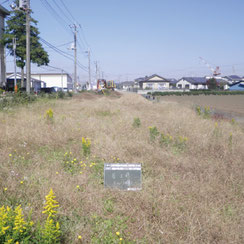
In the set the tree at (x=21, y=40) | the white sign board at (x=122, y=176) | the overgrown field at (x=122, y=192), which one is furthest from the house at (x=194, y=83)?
the white sign board at (x=122, y=176)

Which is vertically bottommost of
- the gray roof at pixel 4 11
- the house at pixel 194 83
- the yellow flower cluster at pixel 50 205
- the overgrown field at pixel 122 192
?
the overgrown field at pixel 122 192

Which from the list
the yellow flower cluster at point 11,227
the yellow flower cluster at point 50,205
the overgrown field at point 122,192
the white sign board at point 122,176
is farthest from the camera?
the white sign board at point 122,176

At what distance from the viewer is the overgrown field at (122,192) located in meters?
2.38

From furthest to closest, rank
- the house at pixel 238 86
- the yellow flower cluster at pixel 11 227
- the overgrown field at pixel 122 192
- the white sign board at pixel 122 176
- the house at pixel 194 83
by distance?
the house at pixel 194 83 → the house at pixel 238 86 → the white sign board at pixel 122 176 → the overgrown field at pixel 122 192 → the yellow flower cluster at pixel 11 227

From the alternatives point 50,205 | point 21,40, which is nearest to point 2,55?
point 21,40

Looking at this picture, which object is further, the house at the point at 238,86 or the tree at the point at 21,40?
the house at the point at 238,86

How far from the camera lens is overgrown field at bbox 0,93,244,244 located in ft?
7.82

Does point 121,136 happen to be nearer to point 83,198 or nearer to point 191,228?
point 83,198

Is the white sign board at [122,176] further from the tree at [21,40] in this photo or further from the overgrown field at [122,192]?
the tree at [21,40]

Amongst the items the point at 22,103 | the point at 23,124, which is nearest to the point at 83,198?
the point at 23,124

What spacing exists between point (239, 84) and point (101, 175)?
70.0 metres

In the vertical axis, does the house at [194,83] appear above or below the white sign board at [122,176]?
above

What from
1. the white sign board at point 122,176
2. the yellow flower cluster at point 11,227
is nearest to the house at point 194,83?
the white sign board at point 122,176

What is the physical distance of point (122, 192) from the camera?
3148 millimetres
